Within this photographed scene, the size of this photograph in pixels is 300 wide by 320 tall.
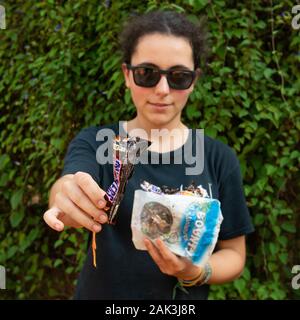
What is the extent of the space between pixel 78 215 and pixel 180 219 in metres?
0.23

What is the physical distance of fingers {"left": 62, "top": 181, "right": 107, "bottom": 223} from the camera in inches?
36.2

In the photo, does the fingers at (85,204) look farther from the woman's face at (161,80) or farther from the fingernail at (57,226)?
the woman's face at (161,80)

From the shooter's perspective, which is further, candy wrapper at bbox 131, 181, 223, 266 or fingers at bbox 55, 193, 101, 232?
candy wrapper at bbox 131, 181, 223, 266

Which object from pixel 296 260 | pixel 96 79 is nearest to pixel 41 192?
pixel 96 79

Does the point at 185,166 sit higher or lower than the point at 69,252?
higher

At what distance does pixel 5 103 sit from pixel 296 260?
1902 millimetres

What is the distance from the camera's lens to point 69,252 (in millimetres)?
2443

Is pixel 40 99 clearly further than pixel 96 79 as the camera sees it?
Yes
